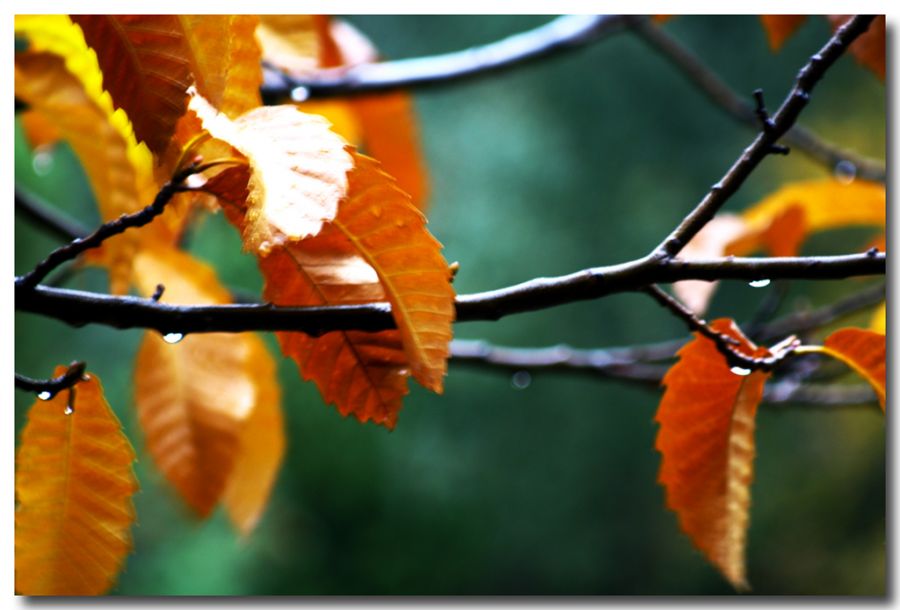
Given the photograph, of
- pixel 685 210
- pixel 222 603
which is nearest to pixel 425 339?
pixel 222 603

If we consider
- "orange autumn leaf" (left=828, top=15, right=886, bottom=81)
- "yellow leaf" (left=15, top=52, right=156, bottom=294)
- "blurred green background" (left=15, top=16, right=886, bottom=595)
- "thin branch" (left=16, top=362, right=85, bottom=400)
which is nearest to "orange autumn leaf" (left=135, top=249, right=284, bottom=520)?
"yellow leaf" (left=15, top=52, right=156, bottom=294)

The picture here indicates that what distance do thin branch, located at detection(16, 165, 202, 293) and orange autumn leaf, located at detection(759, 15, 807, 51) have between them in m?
0.32

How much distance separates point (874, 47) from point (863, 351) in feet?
0.60

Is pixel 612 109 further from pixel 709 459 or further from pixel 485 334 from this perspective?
pixel 709 459

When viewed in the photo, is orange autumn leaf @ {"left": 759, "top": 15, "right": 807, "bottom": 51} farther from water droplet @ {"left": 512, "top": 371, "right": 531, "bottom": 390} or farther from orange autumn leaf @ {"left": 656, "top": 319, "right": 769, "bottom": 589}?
water droplet @ {"left": 512, "top": 371, "right": 531, "bottom": 390}

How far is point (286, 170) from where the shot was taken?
244mm

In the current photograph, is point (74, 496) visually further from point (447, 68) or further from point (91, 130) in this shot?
point (447, 68)

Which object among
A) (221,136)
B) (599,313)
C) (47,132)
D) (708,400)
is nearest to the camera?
(221,136)

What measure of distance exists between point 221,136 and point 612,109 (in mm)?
2028

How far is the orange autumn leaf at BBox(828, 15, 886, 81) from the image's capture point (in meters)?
0.45

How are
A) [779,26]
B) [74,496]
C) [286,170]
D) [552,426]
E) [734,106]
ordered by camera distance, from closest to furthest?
[286,170] < [74,496] < [779,26] < [734,106] < [552,426]

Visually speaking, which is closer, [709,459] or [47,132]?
[709,459]

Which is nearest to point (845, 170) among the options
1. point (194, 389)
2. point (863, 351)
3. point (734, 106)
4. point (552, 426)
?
point (734, 106)

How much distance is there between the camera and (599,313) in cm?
211
